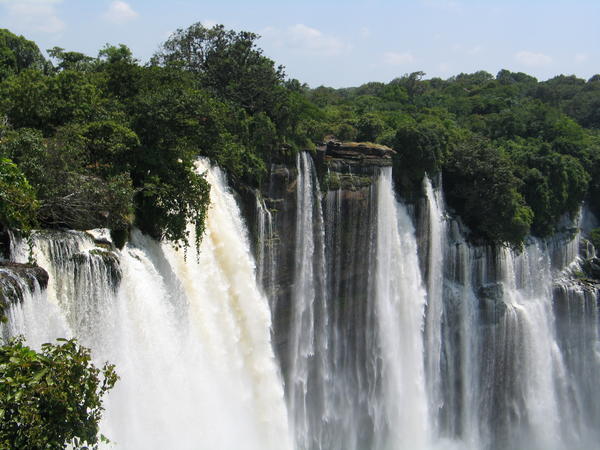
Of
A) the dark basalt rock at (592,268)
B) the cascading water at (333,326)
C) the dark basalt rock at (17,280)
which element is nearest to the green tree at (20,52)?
the cascading water at (333,326)

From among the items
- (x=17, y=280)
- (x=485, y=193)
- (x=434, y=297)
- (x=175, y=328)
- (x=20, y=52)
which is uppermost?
(x=20, y=52)

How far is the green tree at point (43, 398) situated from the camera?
8.06m

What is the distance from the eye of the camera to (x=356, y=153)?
23641 mm

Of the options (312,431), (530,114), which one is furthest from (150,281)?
(530,114)

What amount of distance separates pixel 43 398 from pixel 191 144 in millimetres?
10074

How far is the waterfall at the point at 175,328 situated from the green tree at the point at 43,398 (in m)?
2.08

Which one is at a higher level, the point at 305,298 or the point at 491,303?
the point at 305,298

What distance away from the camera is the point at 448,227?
87.7 feet

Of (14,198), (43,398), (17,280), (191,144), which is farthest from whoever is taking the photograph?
(191,144)

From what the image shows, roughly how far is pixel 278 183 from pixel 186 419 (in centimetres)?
899

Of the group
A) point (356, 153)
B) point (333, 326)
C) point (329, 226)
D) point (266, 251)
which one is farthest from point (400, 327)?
point (266, 251)

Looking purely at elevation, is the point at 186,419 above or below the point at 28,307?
below

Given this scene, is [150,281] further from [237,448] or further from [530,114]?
[530,114]

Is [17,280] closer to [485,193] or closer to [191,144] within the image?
[191,144]
